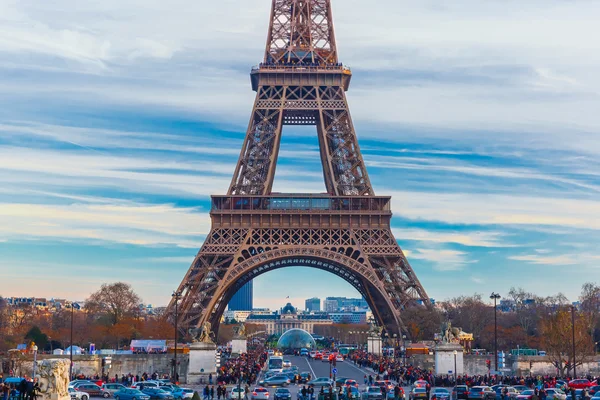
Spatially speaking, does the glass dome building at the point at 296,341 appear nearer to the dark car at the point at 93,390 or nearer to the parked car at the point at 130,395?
the dark car at the point at 93,390

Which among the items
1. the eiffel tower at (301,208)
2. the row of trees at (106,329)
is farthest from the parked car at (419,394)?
the row of trees at (106,329)

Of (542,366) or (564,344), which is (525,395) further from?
(542,366)

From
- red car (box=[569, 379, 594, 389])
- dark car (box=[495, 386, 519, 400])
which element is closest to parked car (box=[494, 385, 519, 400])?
dark car (box=[495, 386, 519, 400])

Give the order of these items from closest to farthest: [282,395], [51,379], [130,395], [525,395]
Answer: [51,379], [525,395], [130,395], [282,395]

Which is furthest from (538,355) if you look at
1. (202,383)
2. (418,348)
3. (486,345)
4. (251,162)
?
(486,345)

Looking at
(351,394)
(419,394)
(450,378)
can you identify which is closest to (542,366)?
(450,378)

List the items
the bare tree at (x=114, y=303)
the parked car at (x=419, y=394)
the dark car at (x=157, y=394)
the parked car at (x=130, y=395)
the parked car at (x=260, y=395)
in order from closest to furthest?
the parked car at (x=130, y=395) → the parked car at (x=419, y=394) → the dark car at (x=157, y=394) → the parked car at (x=260, y=395) → the bare tree at (x=114, y=303)

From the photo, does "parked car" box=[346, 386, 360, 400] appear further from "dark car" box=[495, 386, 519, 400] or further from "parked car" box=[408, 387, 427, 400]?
"dark car" box=[495, 386, 519, 400]

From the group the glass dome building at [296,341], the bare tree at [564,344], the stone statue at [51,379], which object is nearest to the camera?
the stone statue at [51,379]
